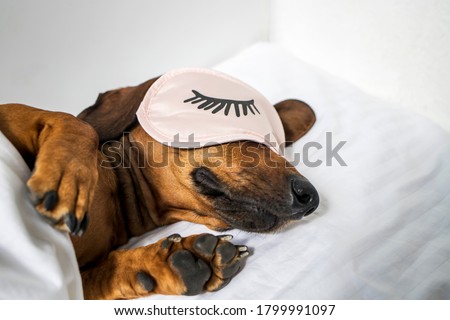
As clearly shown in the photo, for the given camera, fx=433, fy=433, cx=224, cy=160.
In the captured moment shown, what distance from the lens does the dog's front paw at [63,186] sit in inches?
37.3

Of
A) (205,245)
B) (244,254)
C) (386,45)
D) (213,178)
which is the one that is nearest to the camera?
(205,245)

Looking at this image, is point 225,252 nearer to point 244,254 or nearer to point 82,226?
point 244,254

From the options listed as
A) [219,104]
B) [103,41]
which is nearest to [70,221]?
[219,104]

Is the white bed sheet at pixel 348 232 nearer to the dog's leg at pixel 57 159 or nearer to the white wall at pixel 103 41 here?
the dog's leg at pixel 57 159

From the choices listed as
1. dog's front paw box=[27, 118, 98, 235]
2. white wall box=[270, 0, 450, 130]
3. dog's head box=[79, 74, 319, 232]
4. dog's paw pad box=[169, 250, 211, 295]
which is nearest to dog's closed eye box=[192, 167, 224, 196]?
dog's head box=[79, 74, 319, 232]

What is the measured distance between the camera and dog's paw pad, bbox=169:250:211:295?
3.65 ft

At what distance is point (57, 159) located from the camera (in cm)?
101

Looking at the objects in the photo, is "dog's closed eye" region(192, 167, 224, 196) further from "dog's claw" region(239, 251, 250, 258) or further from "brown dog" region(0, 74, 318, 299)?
"dog's claw" region(239, 251, 250, 258)

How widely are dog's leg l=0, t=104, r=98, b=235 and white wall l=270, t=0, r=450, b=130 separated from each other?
136 centimetres

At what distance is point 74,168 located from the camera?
1007mm

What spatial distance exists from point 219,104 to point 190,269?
21.6 inches

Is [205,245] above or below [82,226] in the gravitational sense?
below

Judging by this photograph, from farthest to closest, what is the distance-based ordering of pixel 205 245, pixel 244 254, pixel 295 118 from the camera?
pixel 295 118 < pixel 244 254 < pixel 205 245

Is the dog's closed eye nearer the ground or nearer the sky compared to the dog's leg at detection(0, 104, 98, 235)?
nearer the ground
